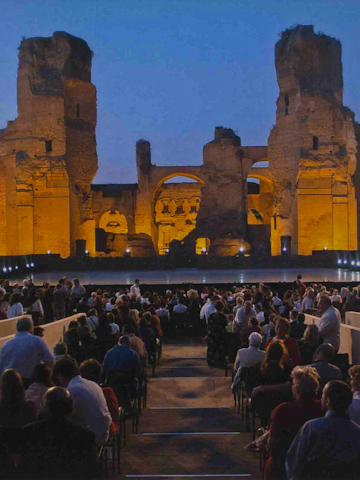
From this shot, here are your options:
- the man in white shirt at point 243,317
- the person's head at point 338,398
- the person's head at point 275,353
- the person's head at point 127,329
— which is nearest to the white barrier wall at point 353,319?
the man in white shirt at point 243,317

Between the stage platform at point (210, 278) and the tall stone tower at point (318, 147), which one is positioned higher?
the tall stone tower at point (318, 147)

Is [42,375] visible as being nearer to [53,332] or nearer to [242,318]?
[53,332]

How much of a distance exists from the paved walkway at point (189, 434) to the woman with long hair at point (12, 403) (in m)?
1.22

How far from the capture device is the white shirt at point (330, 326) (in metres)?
7.05

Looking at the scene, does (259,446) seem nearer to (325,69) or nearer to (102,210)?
(325,69)

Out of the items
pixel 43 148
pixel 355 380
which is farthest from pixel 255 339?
pixel 43 148

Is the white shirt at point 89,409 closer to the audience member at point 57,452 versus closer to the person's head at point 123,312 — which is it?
the audience member at point 57,452

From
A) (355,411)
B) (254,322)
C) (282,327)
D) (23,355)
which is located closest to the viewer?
(355,411)

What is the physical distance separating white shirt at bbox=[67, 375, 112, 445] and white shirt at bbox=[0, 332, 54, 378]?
49.9 inches

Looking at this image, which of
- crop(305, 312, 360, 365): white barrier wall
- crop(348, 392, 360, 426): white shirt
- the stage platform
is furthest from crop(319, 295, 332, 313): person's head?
the stage platform

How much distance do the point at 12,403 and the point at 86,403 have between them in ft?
1.87

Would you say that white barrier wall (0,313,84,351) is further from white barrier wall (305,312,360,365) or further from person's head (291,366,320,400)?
person's head (291,366,320,400)

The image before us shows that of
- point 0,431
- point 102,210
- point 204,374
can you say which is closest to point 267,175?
point 102,210

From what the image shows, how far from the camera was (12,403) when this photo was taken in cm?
373
